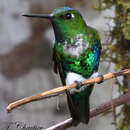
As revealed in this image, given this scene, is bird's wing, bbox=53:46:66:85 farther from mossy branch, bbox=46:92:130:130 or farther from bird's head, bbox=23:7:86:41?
mossy branch, bbox=46:92:130:130

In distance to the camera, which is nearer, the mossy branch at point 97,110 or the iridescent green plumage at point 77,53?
the mossy branch at point 97,110

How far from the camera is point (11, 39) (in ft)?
6.09

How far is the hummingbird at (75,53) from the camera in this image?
0.96 m

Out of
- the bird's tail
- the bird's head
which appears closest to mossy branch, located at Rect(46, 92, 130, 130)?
the bird's tail

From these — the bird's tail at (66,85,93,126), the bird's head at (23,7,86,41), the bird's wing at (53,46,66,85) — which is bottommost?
the bird's tail at (66,85,93,126)

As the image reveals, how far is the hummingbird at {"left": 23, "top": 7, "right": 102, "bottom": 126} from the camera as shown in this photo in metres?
0.96

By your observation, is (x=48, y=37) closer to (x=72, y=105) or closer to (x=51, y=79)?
(x=51, y=79)

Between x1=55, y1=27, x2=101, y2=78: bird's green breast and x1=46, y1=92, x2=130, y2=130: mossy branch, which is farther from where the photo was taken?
x1=55, y1=27, x2=101, y2=78: bird's green breast

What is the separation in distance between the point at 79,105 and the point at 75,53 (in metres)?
0.18

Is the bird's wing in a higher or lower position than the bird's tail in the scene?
higher

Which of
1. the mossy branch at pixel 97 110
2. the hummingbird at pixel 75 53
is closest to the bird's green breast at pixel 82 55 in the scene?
the hummingbird at pixel 75 53

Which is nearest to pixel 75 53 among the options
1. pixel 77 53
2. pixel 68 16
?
pixel 77 53

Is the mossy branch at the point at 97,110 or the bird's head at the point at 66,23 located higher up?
the bird's head at the point at 66,23

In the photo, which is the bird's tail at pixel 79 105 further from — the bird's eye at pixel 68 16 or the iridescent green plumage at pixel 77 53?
the bird's eye at pixel 68 16
